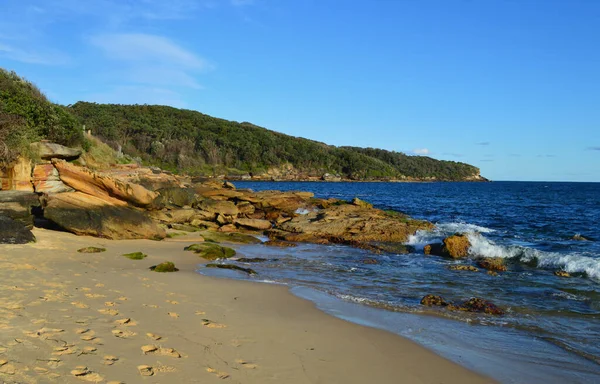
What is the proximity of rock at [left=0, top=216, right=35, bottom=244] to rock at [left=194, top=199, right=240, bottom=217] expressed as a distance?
35.2 ft

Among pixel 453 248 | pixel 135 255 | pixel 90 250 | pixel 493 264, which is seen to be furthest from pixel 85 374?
pixel 453 248

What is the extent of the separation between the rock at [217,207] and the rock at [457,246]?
1085 cm

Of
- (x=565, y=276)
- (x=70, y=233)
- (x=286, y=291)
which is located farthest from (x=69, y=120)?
(x=565, y=276)

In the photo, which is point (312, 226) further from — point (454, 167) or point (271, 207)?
point (454, 167)

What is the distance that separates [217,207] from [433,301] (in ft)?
48.8

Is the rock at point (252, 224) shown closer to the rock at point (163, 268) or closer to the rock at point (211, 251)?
the rock at point (211, 251)

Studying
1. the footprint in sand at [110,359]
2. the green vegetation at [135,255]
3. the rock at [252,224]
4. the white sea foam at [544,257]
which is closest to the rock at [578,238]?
the white sea foam at [544,257]

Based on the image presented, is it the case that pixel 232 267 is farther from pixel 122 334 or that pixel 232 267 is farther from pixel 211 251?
pixel 122 334

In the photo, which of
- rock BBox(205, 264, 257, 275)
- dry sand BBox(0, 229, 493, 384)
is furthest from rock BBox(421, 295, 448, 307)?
rock BBox(205, 264, 257, 275)

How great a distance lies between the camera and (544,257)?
1491 centimetres

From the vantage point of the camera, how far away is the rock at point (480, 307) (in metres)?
8.70

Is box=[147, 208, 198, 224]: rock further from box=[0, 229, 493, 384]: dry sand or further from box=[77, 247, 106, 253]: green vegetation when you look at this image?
box=[0, 229, 493, 384]: dry sand

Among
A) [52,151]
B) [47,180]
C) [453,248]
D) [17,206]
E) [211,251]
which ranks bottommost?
[211,251]

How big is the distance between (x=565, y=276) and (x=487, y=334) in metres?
7.35
